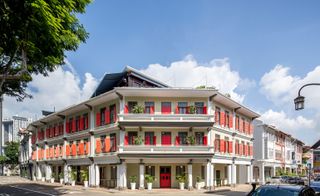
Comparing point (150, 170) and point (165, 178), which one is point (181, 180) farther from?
point (150, 170)

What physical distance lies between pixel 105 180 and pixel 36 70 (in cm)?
2433

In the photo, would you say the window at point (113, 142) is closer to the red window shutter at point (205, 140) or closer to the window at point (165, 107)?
the window at point (165, 107)

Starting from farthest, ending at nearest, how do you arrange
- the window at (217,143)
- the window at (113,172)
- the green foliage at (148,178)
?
the window at (113,172) → the window at (217,143) → the green foliage at (148,178)

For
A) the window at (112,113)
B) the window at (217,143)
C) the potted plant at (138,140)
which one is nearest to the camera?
the potted plant at (138,140)

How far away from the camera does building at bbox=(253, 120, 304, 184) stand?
200ft

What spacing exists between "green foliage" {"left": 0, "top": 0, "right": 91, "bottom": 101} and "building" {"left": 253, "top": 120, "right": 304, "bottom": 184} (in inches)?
1888

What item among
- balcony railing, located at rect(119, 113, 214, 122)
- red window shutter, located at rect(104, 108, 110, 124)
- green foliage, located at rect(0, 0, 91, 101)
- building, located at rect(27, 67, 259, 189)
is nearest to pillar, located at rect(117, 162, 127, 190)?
building, located at rect(27, 67, 259, 189)

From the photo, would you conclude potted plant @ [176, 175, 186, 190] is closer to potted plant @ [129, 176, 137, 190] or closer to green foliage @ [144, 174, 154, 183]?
green foliage @ [144, 174, 154, 183]

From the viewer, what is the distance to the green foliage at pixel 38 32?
1329cm

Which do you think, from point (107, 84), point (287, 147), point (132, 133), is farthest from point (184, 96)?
point (287, 147)

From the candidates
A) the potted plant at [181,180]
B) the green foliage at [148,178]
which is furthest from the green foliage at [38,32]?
the potted plant at [181,180]

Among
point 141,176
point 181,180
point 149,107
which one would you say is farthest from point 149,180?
point 149,107

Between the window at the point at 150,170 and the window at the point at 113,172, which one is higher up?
the window at the point at 150,170

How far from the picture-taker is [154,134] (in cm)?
3766
